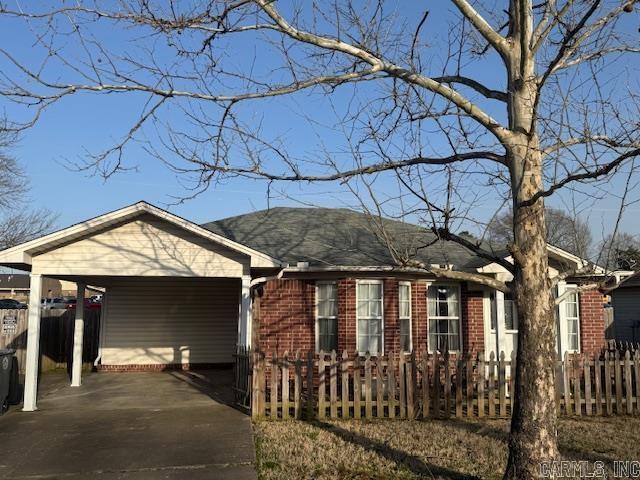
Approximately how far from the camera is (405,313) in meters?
12.8

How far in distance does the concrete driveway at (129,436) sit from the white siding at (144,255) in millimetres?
2582

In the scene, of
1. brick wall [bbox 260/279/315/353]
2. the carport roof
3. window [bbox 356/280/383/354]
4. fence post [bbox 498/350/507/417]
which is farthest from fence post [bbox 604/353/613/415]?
the carport roof

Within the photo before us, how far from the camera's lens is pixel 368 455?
7094 millimetres

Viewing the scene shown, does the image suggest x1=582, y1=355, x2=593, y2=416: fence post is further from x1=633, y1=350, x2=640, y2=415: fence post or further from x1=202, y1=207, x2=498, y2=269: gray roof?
x1=202, y1=207, x2=498, y2=269: gray roof

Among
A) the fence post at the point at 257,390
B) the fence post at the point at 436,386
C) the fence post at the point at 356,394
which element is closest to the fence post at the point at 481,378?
the fence post at the point at 436,386

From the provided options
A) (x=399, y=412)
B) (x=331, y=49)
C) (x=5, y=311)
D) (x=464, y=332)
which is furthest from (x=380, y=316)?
(x=5, y=311)

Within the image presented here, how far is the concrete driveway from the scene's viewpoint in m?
6.64

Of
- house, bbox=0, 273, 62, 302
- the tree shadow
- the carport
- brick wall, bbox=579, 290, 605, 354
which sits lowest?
the tree shadow

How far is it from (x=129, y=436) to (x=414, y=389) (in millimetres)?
4661

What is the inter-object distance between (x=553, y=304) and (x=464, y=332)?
764 cm

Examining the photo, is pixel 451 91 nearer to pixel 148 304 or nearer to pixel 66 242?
pixel 66 242

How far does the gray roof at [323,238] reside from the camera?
12.7m

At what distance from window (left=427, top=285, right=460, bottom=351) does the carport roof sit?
167 inches

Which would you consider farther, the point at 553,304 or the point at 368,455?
the point at 368,455
